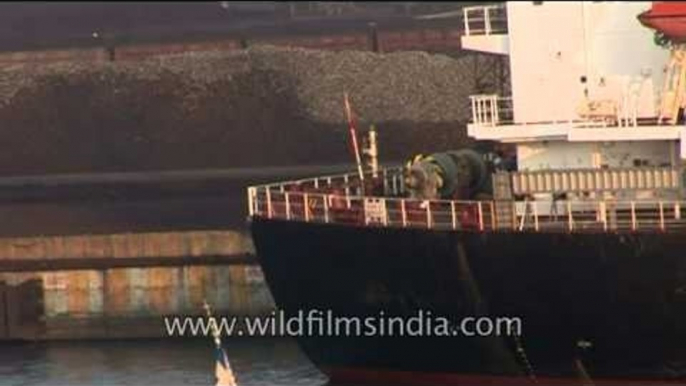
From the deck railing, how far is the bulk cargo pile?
19.9m

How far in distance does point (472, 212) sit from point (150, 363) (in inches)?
295

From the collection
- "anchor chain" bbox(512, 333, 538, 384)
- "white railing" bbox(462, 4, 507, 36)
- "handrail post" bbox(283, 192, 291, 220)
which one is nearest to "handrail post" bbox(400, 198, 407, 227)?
"handrail post" bbox(283, 192, 291, 220)

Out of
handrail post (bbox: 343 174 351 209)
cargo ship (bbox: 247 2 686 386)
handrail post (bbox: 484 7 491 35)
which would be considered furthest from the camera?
handrail post (bbox: 484 7 491 35)

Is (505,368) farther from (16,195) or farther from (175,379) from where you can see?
(16,195)

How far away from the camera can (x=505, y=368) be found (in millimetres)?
37875

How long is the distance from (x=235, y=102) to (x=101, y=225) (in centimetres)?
1355

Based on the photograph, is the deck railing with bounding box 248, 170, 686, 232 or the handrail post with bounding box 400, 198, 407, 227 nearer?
the deck railing with bounding box 248, 170, 686, 232

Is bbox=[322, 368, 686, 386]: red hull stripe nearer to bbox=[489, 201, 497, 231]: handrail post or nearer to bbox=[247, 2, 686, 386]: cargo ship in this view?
bbox=[247, 2, 686, 386]: cargo ship

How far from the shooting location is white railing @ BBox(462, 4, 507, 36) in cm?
3962

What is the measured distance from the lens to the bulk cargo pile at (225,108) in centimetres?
6112

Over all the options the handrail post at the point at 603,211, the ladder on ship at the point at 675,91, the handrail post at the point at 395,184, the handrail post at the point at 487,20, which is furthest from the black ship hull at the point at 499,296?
the handrail post at the point at 487,20

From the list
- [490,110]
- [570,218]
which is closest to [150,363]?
[490,110]

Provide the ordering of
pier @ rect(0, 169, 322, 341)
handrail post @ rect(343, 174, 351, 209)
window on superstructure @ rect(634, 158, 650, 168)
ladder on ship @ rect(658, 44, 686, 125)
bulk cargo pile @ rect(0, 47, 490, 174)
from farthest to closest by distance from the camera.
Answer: bulk cargo pile @ rect(0, 47, 490, 174) < pier @ rect(0, 169, 322, 341) < handrail post @ rect(343, 174, 351, 209) < window on superstructure @ rect(634, 158, 650, 168) < ladder on ship @ rect(658, 44, 686, 125)

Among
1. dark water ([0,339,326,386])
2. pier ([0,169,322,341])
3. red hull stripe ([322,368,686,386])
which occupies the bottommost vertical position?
red hull stripe ([322,368,686,386])
